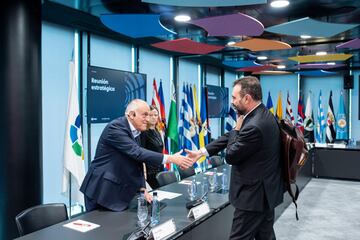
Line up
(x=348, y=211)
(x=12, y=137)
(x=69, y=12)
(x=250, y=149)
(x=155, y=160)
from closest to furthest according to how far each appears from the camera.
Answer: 1. (x=250, y=149)
2. (x=155, y=160)
3. (x=12, y=137)
4. (x=69, y=12)
5. (x=348, y=211)

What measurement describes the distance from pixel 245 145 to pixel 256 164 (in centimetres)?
14

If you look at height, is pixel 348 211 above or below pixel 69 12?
below

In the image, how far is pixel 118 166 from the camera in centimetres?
241

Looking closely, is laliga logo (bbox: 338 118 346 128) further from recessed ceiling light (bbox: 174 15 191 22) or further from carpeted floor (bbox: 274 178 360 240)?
recessed ceiling light (bbox: 174 15 191 22)

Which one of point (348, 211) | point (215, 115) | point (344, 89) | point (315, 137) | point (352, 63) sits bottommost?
point (348, 211)

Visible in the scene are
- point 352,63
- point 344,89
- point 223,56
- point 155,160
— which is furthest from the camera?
point 344,89

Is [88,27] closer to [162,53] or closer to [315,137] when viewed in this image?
[162,53]

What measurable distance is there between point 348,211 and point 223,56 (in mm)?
4704

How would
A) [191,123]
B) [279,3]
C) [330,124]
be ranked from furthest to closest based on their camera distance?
1. [330,124]
2. [191,123]
3. [279,3]

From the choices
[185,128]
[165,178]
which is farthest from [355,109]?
[165,178]

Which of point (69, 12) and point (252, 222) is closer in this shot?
point (252, 222)

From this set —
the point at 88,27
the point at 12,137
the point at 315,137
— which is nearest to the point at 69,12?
the point at 88,27

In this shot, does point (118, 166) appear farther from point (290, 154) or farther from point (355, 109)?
point (355, 109)

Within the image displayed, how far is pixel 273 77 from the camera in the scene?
12219 mm
